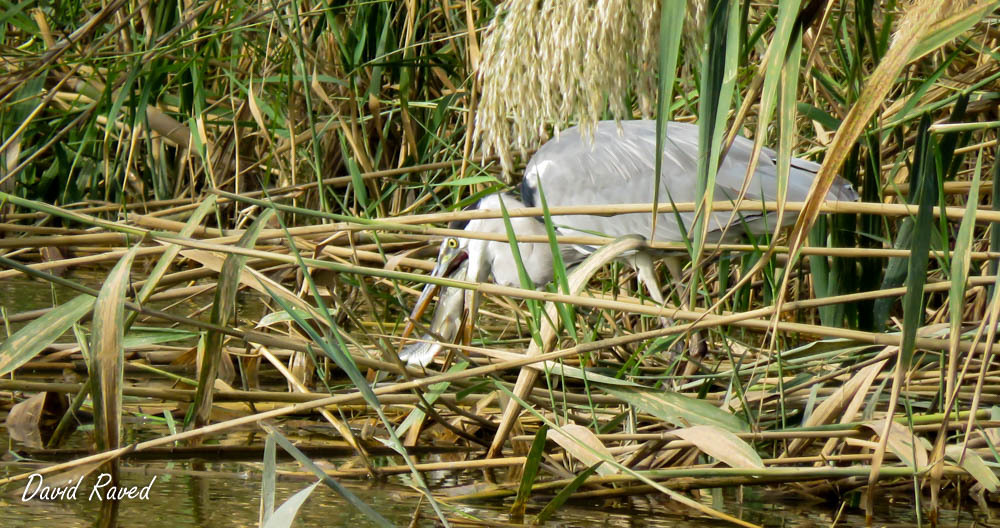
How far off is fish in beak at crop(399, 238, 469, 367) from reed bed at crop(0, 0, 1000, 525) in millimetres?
132

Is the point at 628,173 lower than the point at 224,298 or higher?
lower

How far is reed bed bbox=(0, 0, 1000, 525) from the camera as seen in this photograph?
996mm

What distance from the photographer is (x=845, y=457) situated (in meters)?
1.42

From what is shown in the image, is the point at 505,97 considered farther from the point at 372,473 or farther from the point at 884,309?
the point at 884,309

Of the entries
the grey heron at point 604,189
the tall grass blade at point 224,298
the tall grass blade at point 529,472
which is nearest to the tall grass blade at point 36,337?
the tall grass blade at point 224,298

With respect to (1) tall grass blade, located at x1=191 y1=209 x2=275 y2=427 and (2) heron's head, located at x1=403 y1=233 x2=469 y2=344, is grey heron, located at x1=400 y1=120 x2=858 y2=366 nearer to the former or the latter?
(2) heron's head, located at x1=403 y1=233 x2=469 y2=344

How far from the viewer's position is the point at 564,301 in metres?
1.29

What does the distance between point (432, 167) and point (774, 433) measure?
4.69 feet

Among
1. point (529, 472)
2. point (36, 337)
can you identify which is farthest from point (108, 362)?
point (529, 472)

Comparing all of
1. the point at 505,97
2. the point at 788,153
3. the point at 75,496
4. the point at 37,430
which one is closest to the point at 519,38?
the point at 505,97

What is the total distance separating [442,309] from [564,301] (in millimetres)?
1482

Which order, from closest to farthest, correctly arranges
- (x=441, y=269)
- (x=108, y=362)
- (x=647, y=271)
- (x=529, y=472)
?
1. (x=108, y=362)
2. (x=529, y=472)
3. (x=647, y=271)
4. (x=441, y=269)

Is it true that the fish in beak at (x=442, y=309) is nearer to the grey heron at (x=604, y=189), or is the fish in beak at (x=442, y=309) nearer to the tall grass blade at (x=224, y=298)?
the grey heron at (x=604, y=189)

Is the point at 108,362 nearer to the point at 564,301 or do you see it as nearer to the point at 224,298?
the point at 224,298
